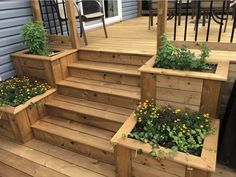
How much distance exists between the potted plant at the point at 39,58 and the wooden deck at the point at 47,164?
910 millimetres

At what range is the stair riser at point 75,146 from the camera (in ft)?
7.23

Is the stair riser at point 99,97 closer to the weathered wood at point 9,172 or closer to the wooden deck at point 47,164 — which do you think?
the wooden deck at point 47,164

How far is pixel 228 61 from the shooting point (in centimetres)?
219

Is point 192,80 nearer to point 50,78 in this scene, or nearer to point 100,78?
point 100,78

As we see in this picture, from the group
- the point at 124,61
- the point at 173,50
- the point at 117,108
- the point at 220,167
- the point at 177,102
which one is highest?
the point at 173,50

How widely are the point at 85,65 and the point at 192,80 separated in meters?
1.56

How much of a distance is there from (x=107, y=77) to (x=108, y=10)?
296 cm

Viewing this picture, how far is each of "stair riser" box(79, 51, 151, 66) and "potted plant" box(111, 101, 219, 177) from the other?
0.88 metres

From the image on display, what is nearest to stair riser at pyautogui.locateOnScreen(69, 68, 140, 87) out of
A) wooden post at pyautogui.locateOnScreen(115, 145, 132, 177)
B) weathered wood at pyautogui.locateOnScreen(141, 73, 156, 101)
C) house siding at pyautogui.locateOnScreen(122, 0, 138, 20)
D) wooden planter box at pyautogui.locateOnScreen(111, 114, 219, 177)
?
weathered wood at pyautogui.locateOnScreen(141, 73, 156, 101)

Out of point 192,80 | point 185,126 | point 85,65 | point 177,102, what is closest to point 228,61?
A: point 192,80

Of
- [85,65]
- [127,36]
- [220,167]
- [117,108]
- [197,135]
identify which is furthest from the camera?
[127,36]

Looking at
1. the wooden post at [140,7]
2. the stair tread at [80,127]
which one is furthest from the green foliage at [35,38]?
the wooden post at [140,7]

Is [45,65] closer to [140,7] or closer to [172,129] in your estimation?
[172,129]

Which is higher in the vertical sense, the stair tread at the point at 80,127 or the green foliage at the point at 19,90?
the green foliage at the point at 19,90
